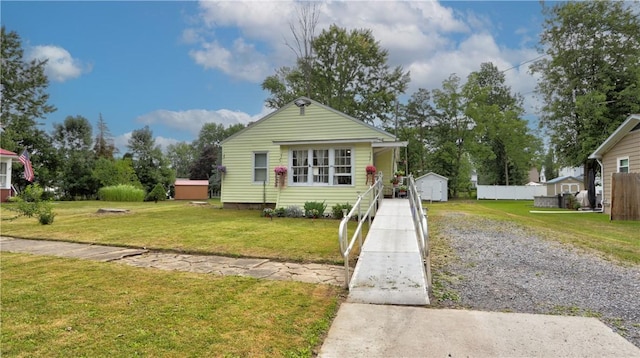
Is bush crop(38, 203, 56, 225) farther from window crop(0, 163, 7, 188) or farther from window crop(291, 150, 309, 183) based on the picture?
window crop(0, 163, 7, 188)

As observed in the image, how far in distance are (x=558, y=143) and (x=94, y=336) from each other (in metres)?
24.1

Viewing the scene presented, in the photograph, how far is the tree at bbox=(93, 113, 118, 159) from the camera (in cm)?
3406

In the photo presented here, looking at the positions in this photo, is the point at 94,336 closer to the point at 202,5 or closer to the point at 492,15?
the point at 202,5

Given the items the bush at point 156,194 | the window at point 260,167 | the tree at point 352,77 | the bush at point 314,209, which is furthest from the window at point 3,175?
the tree at point 352,77

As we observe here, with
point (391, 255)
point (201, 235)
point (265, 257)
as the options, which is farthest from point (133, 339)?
point (201, 235)

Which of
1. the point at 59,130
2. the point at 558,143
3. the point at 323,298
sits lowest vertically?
the point at 323,298

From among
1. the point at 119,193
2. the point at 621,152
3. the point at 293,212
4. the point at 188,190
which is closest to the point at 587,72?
the point at 621,152

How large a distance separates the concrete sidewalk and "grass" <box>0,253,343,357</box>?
266 millimetres

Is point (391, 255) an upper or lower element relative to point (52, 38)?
lower

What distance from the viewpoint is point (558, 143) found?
66.7 ft

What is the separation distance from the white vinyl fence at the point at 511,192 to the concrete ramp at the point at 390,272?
3268cm

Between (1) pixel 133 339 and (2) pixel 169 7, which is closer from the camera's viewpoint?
(1) pixel 133 339

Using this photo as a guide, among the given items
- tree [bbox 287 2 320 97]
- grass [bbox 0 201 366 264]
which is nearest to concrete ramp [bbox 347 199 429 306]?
grass [bbox 0 201 366 264]

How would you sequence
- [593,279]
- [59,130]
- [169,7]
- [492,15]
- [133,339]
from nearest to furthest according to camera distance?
[133,339] → [593,279] → [169,7] → [492,15] → [59,130]
